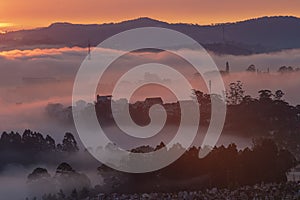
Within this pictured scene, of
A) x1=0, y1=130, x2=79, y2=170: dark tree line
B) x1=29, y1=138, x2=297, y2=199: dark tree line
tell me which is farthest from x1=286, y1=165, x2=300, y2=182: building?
x1=0, y1=130, x2=79, y2=170: dark tree line

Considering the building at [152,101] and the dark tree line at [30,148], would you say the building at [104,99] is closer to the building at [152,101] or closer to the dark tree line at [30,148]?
the building at [152,101]

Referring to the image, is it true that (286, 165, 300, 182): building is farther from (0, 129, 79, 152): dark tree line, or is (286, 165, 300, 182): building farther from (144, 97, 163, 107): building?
(144, 97, 163, 107): building

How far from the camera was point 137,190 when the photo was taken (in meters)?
27.6

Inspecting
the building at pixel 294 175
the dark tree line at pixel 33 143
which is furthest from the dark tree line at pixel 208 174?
the dark tree line at pixel 33 143

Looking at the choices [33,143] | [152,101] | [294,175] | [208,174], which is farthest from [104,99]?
[294,175]

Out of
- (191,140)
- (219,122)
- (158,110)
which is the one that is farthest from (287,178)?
(158,110)

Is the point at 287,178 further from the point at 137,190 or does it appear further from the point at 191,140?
the point at 191,140

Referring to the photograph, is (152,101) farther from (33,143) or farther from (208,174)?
(208,174)

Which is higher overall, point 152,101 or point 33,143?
point 152,101

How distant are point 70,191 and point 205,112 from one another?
22773mm

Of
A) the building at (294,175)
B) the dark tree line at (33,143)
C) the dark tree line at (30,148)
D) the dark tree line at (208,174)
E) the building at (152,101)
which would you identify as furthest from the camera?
the building at (152,101)

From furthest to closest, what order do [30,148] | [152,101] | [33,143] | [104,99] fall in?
[152,101] → [104,99] → [33,143] → [30,148]

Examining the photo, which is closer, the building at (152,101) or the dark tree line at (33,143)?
the dark tree line at (33,143)

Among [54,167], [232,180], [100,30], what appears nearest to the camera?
[232,180]
